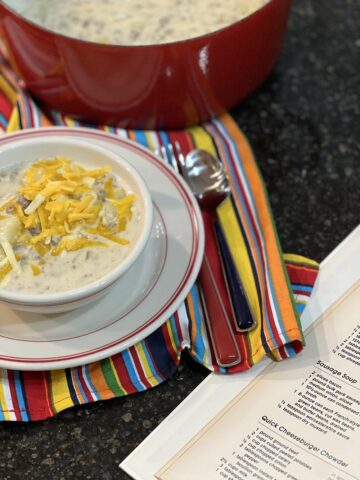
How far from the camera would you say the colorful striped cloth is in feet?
3.28

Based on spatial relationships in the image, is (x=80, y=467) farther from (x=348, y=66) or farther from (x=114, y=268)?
(x=348, y=66)

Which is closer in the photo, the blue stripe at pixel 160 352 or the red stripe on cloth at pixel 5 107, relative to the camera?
the blue stripe at pixel 160 352

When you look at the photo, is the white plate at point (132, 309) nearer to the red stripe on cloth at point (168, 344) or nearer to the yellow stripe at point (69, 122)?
the red stripe on cloth at point (168, 344)

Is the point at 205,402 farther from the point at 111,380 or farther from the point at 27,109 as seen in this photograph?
the point at 27,109

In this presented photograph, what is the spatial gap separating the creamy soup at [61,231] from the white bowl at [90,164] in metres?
0.02

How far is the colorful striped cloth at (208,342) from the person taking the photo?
1001 millimetres

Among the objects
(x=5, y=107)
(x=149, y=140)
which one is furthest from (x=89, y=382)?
(x=5, y=107)

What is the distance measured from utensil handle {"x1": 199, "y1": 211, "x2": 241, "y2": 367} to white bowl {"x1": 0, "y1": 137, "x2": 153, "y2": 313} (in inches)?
5.9

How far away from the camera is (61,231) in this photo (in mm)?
974

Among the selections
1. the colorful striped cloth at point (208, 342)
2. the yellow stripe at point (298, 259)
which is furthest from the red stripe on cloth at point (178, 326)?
the yellow stripe at point (298, 259)

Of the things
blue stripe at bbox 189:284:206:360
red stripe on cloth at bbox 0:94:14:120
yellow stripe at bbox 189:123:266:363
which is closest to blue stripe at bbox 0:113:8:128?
red stripe on cloth at bbox 0:94:14:120

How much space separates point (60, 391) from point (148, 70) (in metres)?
0.53

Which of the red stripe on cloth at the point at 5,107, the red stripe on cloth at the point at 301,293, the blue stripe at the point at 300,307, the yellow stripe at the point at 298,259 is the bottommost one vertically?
the blue stripe at the point at 300,307

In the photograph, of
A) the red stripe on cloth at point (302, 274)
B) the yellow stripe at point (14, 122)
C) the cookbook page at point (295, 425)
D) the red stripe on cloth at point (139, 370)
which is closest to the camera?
the cookbook page at point (295, 425)
